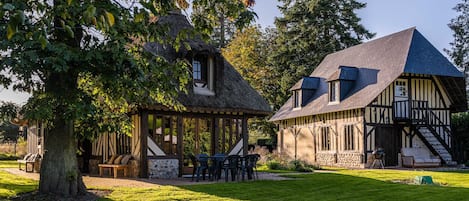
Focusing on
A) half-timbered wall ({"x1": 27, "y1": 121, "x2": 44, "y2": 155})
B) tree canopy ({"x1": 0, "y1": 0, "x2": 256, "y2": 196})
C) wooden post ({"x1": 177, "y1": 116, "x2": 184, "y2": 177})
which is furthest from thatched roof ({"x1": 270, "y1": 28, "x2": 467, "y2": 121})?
tree canopy ({"x1": 0, "y1": 0, "x2": 256, "y2": 196})

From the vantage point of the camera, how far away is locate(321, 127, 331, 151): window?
24.1 m

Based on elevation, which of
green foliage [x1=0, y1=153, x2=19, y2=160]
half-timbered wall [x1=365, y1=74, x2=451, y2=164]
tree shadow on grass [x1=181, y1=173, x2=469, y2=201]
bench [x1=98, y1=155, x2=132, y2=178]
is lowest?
green foliage [x1=0, y1=153, x2=19, y2=160]

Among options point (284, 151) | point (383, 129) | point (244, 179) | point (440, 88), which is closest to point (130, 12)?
point (244, 179)

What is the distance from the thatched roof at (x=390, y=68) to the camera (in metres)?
21.4

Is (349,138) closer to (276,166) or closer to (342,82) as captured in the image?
(342,82)

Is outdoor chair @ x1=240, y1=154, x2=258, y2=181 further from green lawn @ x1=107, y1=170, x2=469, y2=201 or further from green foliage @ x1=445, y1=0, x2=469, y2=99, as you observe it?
green foliage @ x1=445, y1=0, x2=469, y2=99

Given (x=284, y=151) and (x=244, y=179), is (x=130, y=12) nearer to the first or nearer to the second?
(x=244, y=179)

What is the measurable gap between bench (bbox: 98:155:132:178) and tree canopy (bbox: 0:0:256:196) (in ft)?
14.8

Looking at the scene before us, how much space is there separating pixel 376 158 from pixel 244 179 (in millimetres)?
8782

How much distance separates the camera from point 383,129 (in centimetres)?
2200

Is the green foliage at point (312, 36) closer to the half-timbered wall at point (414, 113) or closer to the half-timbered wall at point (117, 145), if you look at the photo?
the half-timbered wall at point (414, 113)

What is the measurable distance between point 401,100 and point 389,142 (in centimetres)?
192

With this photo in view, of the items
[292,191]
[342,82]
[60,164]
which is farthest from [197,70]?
[342,82]

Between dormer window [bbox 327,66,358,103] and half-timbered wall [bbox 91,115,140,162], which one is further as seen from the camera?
dormer window [bbox 327,66,358,103]
